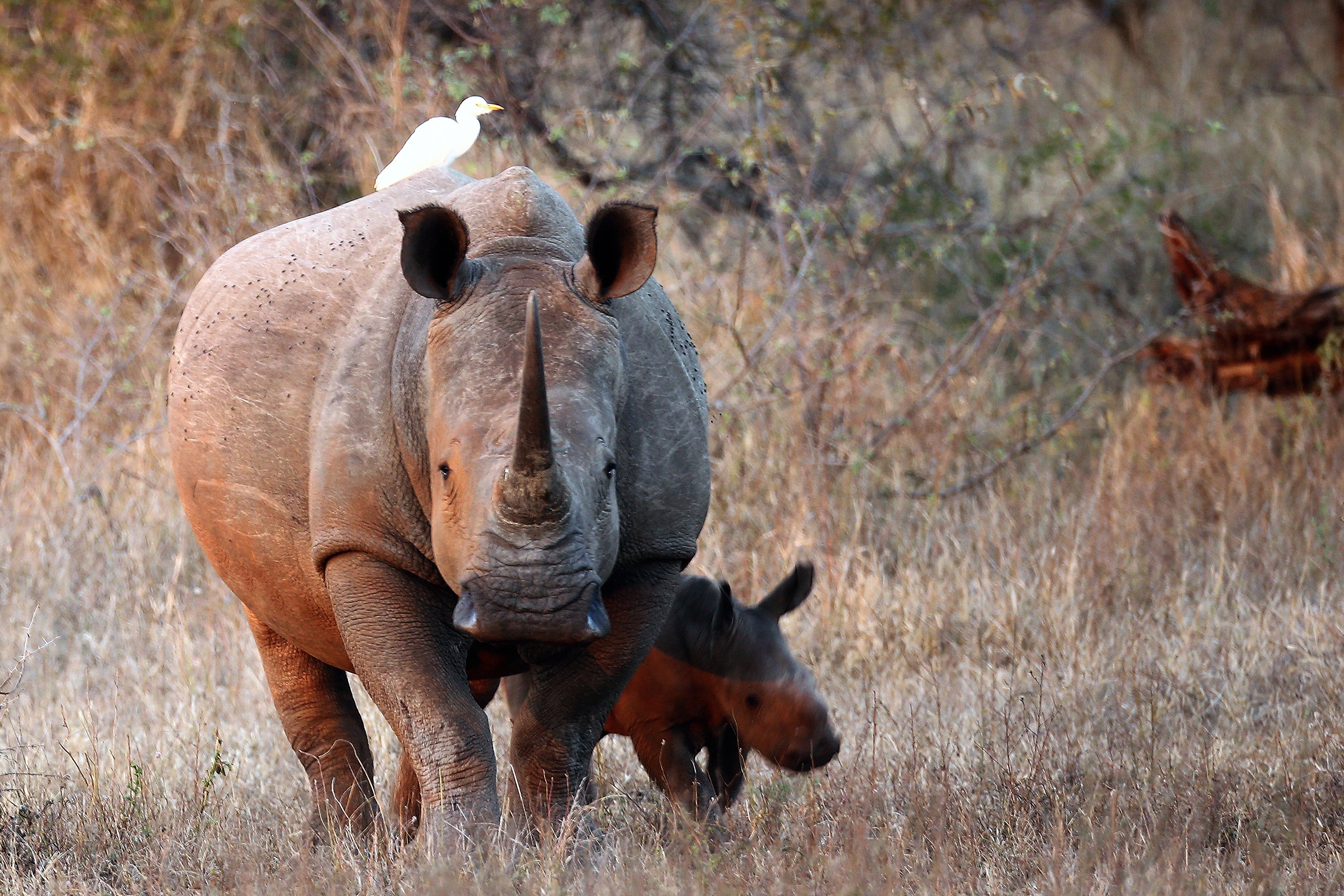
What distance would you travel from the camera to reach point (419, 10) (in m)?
9.58

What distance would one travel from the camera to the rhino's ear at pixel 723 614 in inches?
180

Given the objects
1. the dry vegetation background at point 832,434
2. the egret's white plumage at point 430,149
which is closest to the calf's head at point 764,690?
the dry vegetation background at point 832,434

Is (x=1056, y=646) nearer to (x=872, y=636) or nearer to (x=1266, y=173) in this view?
(x=872, y=636)

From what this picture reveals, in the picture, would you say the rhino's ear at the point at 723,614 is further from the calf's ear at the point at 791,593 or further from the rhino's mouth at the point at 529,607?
the rhino's mouth at the point at 529,607

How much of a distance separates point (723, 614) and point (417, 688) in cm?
125

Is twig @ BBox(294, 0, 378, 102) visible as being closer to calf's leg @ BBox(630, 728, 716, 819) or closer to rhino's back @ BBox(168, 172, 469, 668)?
rhino's back @ BBox(168, 172, 469, 668)

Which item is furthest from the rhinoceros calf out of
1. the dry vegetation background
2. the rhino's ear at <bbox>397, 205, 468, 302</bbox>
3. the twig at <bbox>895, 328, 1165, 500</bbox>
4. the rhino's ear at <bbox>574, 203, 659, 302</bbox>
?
the twig at <bbox>895, 328, 1165, 500</bbox>

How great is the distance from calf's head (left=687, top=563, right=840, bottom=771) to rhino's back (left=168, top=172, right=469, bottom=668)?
3.68ft

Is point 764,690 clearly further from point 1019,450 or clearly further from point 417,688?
point 1019,450

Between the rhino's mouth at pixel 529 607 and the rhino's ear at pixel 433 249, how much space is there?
720 millimetres

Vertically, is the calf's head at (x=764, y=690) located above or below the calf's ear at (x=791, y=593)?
below

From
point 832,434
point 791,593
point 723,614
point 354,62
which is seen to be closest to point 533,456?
point 723,614

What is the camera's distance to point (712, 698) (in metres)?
4.61

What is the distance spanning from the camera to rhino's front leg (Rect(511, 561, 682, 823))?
375 centimetres
